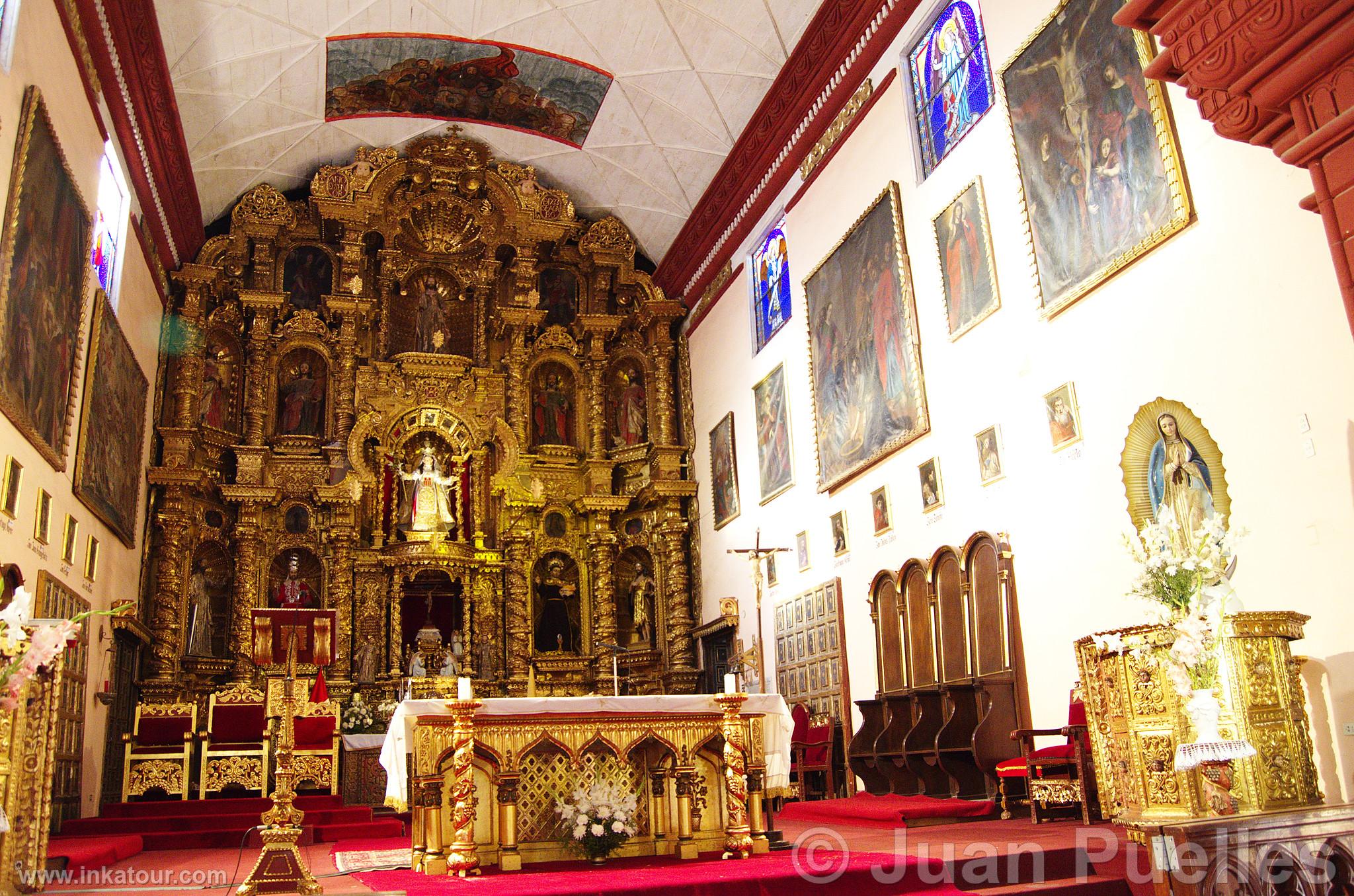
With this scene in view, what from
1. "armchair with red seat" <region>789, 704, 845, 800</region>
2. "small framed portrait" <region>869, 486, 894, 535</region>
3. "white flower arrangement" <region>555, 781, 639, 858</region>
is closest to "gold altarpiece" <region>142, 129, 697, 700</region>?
"armchair with red seat" <region>789, 704, 845, 800</region>

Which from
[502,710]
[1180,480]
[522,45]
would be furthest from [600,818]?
[522,45]

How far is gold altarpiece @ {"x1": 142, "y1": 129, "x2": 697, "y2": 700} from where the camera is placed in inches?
683

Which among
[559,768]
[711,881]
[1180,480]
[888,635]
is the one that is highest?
[1180,480]

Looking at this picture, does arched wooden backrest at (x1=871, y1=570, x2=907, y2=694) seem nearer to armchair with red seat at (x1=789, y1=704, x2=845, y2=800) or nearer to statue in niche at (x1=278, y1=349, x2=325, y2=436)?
armchair with red seat at (x1=789, y1=704, x2=845, y2=800)

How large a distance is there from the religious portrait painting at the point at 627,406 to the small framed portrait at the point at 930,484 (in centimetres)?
849

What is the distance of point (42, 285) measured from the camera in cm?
997

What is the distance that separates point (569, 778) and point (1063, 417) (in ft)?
16.8

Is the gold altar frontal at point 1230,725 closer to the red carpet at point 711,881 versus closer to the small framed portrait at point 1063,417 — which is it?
the red carpet at point 711,881

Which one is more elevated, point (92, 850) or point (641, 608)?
point (641, 608)

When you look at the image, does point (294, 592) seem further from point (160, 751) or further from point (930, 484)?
point (930, 484)

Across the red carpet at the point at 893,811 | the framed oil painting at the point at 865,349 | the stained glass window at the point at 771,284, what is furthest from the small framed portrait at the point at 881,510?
the stained glass window at the point at 771,284

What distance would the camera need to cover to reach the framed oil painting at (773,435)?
50.5 ft

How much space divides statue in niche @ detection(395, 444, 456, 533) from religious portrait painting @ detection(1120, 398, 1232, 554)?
12064 mm

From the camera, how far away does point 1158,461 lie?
8.10 meters
